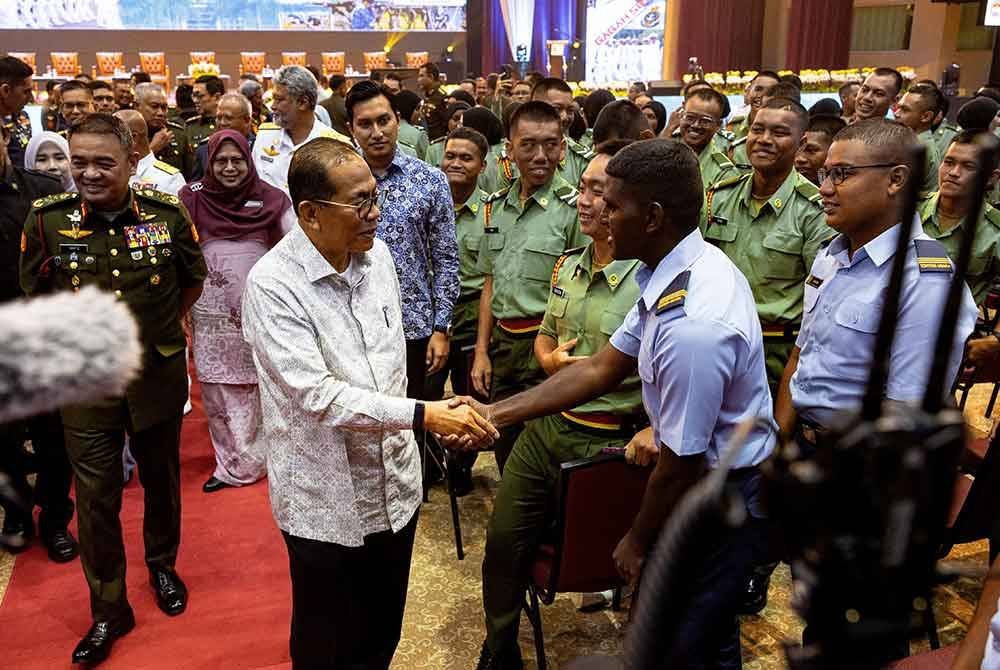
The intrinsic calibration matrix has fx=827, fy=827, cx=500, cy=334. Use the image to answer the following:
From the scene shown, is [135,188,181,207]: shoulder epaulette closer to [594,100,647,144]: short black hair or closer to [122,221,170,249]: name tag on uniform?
[122,221,170,249]: name tag on uniform

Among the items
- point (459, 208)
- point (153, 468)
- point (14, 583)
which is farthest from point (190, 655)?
point (459, 208)

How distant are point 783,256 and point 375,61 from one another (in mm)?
16180

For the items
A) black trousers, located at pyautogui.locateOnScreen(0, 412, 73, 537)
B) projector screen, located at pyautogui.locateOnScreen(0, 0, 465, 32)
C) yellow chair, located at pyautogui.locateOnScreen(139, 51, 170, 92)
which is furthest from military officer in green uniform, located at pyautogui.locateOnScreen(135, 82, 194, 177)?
projector screen, located at pyautogui.locateOnScreen(0, 0, 465, 32)

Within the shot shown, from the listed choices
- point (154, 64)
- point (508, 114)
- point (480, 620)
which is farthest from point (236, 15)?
point (480, 620)

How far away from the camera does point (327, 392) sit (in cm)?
185

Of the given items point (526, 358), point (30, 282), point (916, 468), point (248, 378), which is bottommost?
point (248, 378)

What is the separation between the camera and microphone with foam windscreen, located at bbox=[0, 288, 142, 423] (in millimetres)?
370

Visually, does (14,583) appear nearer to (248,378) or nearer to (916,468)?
(248,378)

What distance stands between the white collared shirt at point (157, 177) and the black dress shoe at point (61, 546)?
1652 mm

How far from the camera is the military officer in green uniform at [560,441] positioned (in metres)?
2.44

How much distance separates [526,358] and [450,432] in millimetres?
1224

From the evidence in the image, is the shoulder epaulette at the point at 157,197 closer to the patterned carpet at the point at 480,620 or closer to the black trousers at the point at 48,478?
the black trousers at the point at 48,478

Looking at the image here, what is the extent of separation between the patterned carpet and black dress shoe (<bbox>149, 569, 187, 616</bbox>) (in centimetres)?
29

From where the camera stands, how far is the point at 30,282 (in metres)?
2.64
